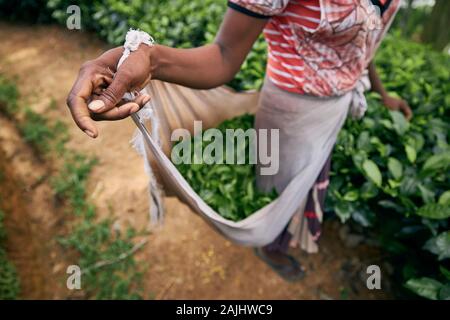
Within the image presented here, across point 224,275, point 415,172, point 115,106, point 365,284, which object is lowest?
point 224,275

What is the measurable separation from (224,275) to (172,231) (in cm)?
50

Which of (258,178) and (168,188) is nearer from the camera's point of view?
(168,188)

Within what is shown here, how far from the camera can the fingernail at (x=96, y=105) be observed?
0.90 metres

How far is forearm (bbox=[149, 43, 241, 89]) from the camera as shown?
3.78ft

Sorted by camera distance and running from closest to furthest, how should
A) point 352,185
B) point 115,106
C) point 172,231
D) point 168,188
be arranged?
1. point 115,106
2. point 168,188
3. point 352,185
4. point 172,231

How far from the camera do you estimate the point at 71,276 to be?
2412 mm

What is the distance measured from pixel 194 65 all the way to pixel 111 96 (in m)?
0.39

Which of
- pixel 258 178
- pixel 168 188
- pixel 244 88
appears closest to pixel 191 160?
pixel 168 188

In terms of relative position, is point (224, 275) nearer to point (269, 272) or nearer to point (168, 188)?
point (269, 272)

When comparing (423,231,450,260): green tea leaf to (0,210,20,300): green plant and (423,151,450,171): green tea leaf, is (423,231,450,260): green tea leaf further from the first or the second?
(0,210,20,300): green plant

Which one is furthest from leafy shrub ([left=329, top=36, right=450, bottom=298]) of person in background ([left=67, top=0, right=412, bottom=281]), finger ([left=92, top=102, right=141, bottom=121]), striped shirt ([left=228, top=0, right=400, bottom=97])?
finger ([left=92, top=102, right=141, bottom=121])

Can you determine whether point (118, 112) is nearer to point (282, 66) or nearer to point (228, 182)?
point (282, 66)

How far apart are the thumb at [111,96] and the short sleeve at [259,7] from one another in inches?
18.5

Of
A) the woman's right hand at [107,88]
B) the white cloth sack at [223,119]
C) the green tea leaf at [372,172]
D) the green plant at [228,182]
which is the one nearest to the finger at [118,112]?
the woman's right hand at [107,88]
